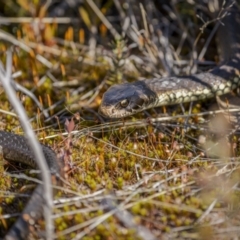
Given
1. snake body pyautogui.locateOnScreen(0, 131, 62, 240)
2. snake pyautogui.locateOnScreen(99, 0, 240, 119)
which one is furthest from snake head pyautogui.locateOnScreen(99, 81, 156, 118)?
snake body pyautogui.locateOnScreen(0, 131, 62, 240)

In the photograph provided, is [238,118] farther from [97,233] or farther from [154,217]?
[97,233]

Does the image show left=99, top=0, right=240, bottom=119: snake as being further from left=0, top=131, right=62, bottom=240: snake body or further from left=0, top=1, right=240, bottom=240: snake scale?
left=0, top=131, right=62, bottom=240: snake body

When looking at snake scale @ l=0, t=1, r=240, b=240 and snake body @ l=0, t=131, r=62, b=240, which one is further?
snake scale @ l=0, t=1, r=240, b=240

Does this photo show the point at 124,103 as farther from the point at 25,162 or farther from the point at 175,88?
the point at 25,162

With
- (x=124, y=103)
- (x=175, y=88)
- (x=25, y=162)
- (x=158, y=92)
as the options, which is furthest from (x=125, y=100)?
(x=25, y=162)

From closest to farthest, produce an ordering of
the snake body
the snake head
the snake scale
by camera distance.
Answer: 1. the snake body
2. the snake scale
3. the snake head

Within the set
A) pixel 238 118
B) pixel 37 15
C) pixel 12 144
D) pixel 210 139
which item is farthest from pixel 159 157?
pixel 37 15

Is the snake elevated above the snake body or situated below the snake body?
above
